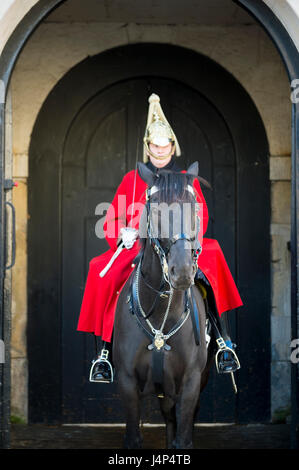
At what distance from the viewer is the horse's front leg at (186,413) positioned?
4.48 meters

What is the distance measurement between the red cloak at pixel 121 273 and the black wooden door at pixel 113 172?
129cm

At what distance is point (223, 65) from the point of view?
670 cm

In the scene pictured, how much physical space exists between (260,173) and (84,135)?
158 centimetres

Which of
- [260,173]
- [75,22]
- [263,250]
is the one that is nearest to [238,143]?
[260,173]

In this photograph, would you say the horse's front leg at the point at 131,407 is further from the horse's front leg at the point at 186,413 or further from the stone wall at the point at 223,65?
the stone wall at the point at 223,65

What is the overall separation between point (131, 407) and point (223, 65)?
→ 337cm

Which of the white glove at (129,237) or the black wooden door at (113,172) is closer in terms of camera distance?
the white glove at (129,237)

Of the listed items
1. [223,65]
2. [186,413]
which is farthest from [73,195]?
[186,413]

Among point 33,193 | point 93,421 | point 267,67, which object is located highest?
point 267,67

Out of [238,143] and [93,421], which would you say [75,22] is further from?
[93,421]

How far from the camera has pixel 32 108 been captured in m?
6.64

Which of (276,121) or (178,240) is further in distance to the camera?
(276,121)

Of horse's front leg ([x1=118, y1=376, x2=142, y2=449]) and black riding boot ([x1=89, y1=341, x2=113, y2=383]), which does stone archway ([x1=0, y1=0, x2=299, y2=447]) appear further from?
horse's front leg ([x1=118, y1=376, x2=142, y2=449])

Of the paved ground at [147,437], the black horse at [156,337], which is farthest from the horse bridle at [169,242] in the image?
the paved ground at [147,437]
